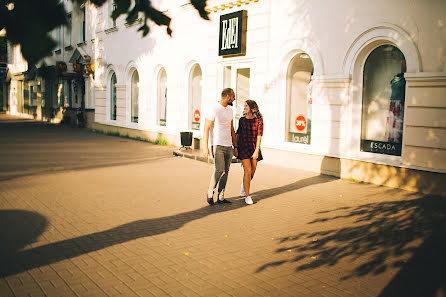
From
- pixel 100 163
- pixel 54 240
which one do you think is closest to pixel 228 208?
pixel 54 240

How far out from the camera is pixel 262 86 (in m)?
12.9

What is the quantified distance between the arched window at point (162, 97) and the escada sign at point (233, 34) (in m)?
4.88

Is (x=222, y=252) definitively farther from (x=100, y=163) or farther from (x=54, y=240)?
(x=100, y=163)

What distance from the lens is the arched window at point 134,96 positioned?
67.2ft

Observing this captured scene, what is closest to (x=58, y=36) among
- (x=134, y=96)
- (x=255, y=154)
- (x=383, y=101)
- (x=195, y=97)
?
(x=255, y=154)

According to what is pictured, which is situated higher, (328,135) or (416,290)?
(328,135)

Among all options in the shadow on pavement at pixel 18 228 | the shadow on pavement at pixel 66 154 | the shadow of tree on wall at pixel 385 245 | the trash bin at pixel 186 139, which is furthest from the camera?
the trash bin at pixel 186 139

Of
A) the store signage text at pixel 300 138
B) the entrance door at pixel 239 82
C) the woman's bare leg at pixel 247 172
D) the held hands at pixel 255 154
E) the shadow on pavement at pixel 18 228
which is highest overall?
the entrance door at pixel 239 82

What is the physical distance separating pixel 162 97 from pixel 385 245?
14468 mm

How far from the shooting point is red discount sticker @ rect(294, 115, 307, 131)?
12.0 meters

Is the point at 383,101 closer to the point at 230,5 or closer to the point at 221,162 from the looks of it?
the point at 221,162

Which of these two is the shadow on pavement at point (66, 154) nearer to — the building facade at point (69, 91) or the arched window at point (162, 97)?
the arched window at point (162, 97)

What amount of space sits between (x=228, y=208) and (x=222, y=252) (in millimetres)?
2262

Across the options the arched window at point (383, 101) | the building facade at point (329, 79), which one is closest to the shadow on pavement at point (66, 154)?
the building facade at point (329, 79)
